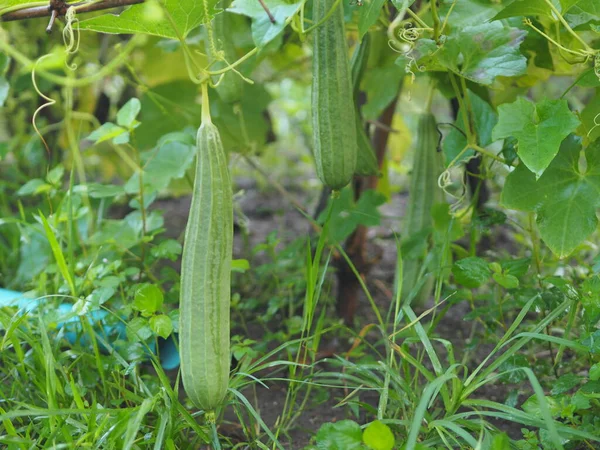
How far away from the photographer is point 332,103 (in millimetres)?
1122

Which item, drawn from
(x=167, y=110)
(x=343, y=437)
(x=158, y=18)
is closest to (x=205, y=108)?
(x=158, y=18)

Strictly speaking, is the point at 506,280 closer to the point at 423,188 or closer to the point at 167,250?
the point at 423,188

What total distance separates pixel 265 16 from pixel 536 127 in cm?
46

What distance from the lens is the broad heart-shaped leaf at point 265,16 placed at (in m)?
0.89

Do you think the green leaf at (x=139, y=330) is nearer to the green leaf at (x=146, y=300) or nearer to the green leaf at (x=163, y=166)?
the green leaf at (x=146, y=300)

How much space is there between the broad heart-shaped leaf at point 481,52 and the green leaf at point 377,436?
0.61 meters

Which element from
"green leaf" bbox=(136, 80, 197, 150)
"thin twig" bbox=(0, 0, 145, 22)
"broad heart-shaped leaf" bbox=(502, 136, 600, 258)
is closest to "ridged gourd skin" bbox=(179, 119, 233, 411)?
"thin twig" bbox=(0, 0, 145, 22)

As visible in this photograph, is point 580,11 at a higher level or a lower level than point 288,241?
higher

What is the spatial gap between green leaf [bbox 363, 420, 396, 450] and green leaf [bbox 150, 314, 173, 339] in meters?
0.42

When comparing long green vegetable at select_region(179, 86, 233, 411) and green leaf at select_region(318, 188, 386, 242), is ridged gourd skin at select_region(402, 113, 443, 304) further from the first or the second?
long green vegetable at select_region(179, 86, 233, 411)

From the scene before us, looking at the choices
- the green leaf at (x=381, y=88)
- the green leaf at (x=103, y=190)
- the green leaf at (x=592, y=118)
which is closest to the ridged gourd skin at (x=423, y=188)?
the green leaf at (x=381, y=88)

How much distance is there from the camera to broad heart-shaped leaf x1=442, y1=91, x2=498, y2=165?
1.35 metres

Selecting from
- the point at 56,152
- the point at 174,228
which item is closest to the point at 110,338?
the point at 174,228

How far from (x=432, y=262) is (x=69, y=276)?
2.37 feet
